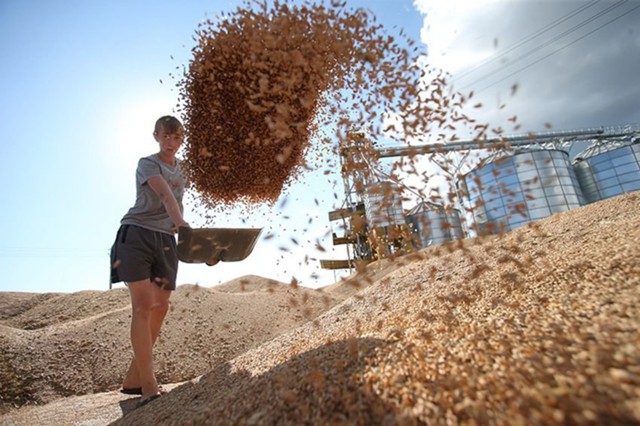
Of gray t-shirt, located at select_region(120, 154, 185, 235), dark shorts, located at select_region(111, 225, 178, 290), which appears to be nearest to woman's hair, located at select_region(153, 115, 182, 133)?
gray t-shirt, located at select_region(120, 154, 185, 235)

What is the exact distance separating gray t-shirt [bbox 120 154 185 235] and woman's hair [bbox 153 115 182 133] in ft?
0.70

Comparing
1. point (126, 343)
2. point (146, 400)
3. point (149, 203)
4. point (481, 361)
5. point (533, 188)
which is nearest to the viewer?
point (481, 361)

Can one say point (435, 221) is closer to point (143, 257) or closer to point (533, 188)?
point (533, 188)

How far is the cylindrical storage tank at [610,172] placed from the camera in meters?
12.0

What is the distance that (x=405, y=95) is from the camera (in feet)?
9.69

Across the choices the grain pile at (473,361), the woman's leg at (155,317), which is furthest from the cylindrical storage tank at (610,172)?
the woman's leg at (155,317)

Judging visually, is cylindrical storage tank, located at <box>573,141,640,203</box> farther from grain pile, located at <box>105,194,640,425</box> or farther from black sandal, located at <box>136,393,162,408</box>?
black sandal, located at <box>136,393,162,408</box>

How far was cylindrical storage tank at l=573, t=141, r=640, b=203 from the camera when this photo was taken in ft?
39.3

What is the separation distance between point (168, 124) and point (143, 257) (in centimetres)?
96

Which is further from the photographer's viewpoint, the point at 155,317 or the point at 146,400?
the point at 155,317

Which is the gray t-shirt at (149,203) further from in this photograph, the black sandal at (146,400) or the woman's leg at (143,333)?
the black sandal at (146,400)

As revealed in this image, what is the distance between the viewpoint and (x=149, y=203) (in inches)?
100

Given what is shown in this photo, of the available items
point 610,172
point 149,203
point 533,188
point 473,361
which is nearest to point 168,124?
point 149,203

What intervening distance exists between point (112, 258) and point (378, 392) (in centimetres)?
204
